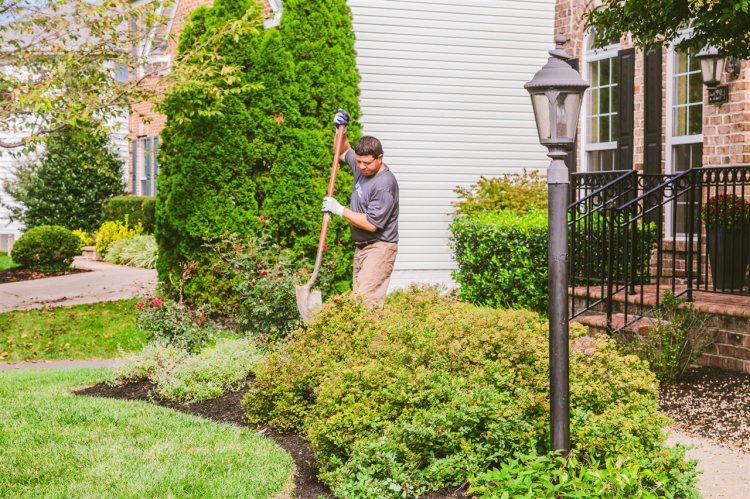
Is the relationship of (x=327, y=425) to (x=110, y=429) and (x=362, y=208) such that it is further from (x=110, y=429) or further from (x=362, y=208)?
(x=362, y=208)

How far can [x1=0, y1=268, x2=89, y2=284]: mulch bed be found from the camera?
17797 mm

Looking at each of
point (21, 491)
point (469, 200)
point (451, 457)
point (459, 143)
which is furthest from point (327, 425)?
point (459, 143)

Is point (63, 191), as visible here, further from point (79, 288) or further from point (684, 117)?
point (684, 117)

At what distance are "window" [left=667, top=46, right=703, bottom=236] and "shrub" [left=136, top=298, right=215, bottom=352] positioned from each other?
6.02m

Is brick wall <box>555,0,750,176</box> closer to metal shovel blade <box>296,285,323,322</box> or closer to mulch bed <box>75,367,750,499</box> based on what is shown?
mulch bed <box>75,367,750,499</box>

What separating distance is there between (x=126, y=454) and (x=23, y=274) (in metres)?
13.5

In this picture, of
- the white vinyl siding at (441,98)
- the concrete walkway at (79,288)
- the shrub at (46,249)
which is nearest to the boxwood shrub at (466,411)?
the concrete walkway at (79,288)

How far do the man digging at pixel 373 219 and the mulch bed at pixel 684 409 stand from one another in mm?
1528

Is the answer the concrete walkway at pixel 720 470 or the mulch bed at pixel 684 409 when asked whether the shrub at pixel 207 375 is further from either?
the concrete walkway at pixel 720 470

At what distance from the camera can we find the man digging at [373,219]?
8.16 metres

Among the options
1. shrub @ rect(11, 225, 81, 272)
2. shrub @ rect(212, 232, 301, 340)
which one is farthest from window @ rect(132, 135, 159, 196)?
shrub @ rect(212, 232, 301, 340)

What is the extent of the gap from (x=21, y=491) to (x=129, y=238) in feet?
54.4

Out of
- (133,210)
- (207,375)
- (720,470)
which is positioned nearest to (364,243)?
(207,375)

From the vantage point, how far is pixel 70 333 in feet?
39.0
